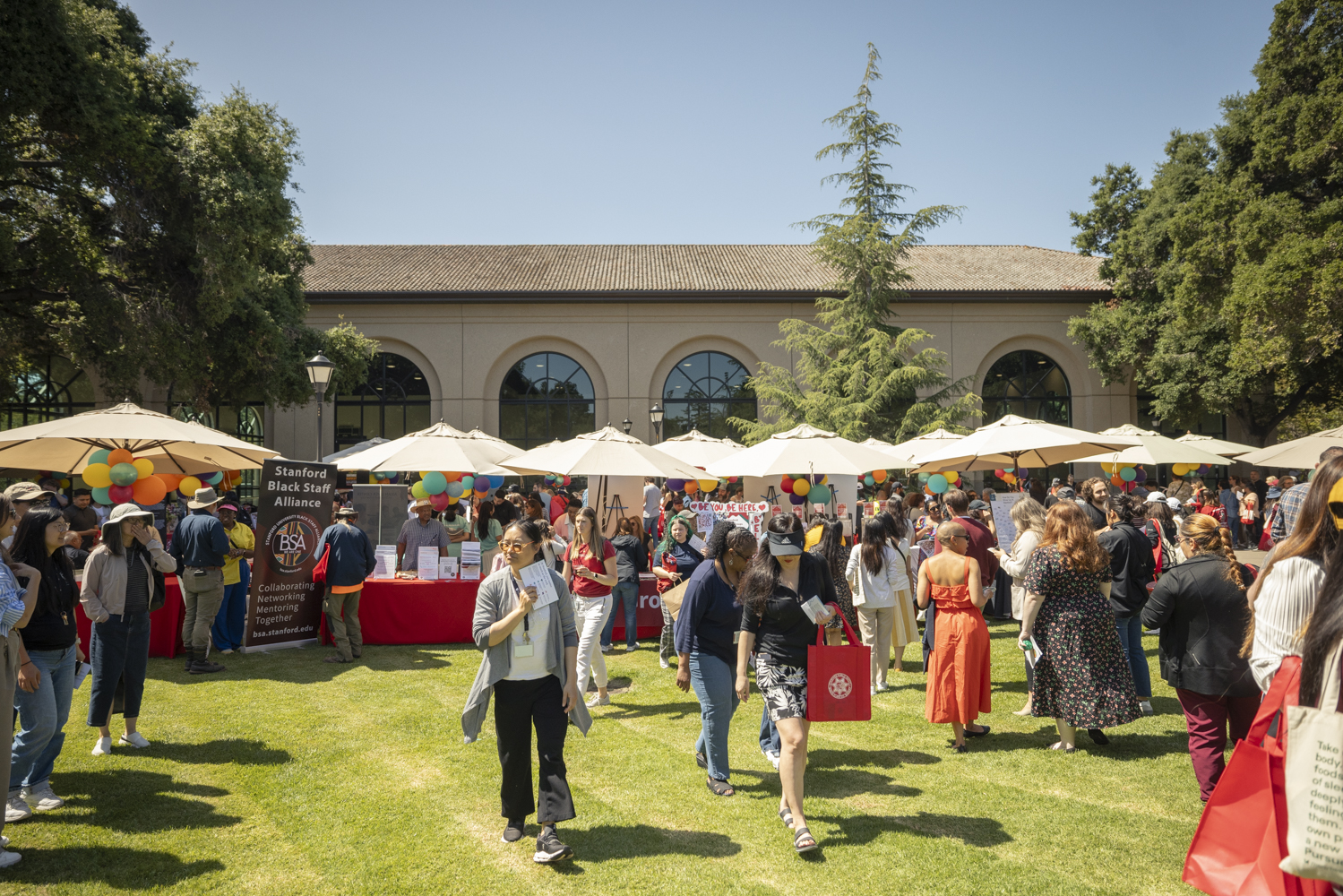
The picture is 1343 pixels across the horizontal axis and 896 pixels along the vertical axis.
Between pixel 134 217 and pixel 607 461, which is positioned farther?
pixel 134 217

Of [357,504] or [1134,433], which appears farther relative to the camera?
[1134,433]

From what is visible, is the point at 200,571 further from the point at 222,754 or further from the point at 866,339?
the point at 866,339

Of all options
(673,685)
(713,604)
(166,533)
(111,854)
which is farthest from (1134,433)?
(166,533)

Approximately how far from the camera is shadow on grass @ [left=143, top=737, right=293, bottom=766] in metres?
5.97

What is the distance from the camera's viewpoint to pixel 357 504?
12.3 meters

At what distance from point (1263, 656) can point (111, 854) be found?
577 centimetres

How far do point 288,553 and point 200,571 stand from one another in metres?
1.08

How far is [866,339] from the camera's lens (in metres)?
24.0

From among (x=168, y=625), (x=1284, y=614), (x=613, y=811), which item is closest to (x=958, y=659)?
(x=613, y=811)

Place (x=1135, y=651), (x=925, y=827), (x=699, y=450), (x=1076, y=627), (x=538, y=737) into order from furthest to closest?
(x=699, y=450)
(x=1135, y=651)
(x=1076, y=627)
(x=925, y=827)
(x=538, y=737)

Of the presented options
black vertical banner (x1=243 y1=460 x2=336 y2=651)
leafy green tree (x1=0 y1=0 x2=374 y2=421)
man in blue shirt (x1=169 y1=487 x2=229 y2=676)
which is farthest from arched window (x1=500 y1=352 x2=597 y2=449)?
man in blue shirt (x1=169 y1=487 x2=229 y2=676)

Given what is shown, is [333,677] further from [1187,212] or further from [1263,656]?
[1187,212]

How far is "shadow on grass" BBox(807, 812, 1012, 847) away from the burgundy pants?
125 cm

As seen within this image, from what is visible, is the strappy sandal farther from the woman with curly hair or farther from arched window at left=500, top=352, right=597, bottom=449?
arched window at left=500, top=352, right=597, bottom=449
